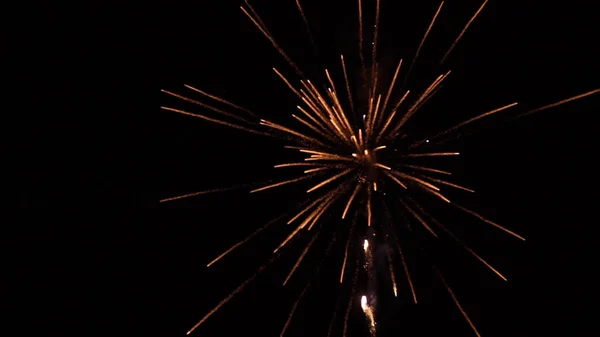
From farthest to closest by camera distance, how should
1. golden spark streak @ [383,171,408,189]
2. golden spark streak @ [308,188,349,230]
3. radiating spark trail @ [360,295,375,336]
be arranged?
1. radiating spark trail @ [360,295,375,336]
2. golden spark streak @ [308,188,349,230]
3. golden spark streak @ [383,171,408,189]

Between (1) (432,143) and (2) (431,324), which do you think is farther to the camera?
(2) (431,324)

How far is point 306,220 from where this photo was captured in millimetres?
4637

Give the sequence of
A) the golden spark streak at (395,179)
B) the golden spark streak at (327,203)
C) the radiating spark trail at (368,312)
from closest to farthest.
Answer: the golden spark streak at (395,179) < the golden spark streak at (327,203) < the radiating spark trail at (368,312)

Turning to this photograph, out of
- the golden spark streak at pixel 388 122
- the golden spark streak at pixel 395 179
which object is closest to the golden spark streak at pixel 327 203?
the golden spark streak at pixel 395 179

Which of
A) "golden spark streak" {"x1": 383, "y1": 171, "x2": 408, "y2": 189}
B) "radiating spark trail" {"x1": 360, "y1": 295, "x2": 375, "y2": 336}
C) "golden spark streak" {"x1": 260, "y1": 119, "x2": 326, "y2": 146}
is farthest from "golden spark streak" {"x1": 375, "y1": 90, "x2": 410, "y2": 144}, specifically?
"radiating spark trail" {"x1": 360, "y1": 295, "x2": 375, "y2": 336}

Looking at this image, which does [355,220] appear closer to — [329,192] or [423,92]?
[329,192]

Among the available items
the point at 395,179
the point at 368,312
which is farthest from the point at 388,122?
the point at 368,312

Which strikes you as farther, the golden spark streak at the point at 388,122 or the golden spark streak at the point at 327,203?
the golden spark streak at the point at 327,203

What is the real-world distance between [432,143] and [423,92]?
0.44 meters

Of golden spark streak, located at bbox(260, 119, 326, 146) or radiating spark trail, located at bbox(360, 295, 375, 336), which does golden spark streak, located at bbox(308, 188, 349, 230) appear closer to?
golden spark streak, located at bbox(260, 119, 326, 146)

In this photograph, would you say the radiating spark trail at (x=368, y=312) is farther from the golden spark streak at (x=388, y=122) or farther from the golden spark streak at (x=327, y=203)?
the golden spark streak at (x=388, y=122)

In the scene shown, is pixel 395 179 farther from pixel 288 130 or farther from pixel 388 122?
pixel 288 130

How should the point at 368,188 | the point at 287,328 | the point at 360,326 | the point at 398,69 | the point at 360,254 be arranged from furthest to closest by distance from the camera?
the point at 287,328 → the point at 360,326 → the point at 360,254 → the point at 368,188 → the point at 398,69

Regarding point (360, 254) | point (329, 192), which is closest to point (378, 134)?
point (329, 192)
